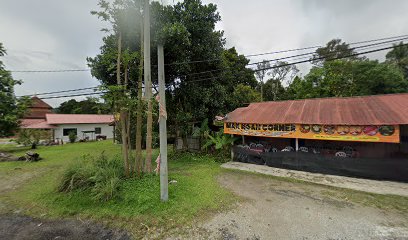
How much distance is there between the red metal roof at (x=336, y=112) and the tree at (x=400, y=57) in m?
28.4

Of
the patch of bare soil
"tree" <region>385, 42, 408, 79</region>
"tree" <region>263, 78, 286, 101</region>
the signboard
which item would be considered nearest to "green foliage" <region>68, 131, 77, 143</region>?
the patch of bare soil

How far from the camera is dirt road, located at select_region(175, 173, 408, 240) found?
4.32 metres

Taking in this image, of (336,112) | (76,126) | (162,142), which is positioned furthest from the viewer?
(76,126)

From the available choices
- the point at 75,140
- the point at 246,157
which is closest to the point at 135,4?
the point at 246,157

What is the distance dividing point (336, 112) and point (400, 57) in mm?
34728

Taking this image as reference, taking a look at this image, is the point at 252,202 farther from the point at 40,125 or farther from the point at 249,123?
the point at 40,125

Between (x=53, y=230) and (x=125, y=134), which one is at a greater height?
(x=125, y=134)

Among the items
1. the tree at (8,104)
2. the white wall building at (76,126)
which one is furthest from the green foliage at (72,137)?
the tree at (8,104)

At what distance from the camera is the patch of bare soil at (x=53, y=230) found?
4461 mm

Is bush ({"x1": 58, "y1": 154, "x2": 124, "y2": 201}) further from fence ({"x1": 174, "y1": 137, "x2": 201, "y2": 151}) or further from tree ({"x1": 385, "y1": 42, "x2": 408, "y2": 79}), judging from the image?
tree ({"x1": 385, "y1": 42, "x2": 408, "y2": 79})

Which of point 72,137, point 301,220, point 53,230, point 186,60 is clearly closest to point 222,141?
point 186,60

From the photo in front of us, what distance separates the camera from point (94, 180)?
244 inches

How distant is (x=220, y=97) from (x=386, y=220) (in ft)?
30.6

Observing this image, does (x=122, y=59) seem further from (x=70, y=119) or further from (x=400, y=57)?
(x=400, y=57)
